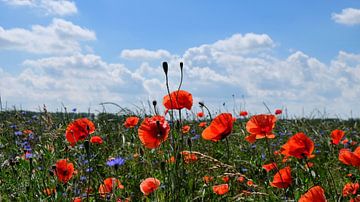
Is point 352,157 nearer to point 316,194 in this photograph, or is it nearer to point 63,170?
point 316,194

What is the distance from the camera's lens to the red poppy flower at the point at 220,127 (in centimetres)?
208

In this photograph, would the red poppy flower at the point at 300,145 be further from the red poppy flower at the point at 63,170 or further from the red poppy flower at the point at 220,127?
the red poppy flower at the point at 63,170

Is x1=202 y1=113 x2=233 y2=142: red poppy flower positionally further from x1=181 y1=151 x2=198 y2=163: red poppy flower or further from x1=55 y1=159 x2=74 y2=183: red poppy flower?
x1=55 y1=159 x2=74 y2=183: red poppy flower

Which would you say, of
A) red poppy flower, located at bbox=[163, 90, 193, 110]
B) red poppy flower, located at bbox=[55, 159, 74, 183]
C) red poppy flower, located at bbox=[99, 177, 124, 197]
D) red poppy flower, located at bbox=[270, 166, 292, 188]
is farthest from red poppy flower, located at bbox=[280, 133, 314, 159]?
red poppy flower, located at bbox=[55, 159, 74, 183]

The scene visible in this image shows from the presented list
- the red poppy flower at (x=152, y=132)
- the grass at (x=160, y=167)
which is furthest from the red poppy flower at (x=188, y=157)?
the red poppy flower at (x=152, y=132)

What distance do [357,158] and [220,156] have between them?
2.35m

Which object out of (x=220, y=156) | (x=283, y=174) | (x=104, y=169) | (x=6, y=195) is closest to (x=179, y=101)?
(x=283, y=174)

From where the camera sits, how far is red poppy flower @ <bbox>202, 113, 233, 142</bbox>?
6.83 ft

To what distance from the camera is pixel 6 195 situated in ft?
8.87

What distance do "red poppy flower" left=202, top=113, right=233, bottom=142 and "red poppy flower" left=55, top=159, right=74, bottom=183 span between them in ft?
2.11

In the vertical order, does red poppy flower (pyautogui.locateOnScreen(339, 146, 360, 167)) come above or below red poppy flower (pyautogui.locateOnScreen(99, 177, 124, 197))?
above

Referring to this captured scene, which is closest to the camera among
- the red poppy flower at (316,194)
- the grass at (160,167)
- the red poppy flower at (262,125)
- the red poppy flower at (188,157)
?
the red poppy flower at (316,194)

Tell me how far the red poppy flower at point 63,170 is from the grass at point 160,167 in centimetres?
4

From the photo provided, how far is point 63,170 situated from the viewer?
87.5 inches
